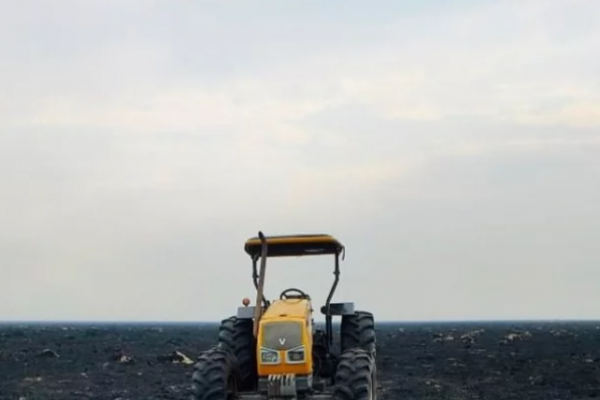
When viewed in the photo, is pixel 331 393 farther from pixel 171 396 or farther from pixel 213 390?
pixel 171 396

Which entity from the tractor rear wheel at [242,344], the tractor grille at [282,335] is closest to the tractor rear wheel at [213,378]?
the tractor grille at [282,335]

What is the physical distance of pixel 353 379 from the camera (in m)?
14.0

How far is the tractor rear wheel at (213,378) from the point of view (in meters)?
14.1

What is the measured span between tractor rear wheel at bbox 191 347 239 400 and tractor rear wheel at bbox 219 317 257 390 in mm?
1056

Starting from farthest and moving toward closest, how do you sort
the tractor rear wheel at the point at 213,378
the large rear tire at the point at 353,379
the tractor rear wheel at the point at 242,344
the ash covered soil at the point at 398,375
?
the ash covered soil at the point at 398,375 → the tractor rear wheel at the point at 242,344 → the tractor rear wheel at the point at 213,378 → the large rear tire at the point at 353,379

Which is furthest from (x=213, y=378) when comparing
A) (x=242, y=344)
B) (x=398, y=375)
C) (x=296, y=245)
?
(x=398, y=375)

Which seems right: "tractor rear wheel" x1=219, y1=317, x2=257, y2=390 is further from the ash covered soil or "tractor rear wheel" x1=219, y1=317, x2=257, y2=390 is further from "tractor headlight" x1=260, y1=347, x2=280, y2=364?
the ash covered soil

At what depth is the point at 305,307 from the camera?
15.7 m

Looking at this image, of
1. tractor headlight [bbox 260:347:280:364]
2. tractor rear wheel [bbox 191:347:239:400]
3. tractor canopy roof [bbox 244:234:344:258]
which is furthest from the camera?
tractor canopy roof [bbox 244:234:344:258]

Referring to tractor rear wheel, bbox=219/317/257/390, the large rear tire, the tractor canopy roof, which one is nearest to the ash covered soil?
the tractor canopy roof

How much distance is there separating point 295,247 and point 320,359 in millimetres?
1737

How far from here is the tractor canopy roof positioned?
A: 54.2 feet

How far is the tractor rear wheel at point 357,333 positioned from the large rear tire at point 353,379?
92.9 inches

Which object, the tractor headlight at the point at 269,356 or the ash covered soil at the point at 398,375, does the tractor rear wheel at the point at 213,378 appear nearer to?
the tractor headlight at the point at 269,356
